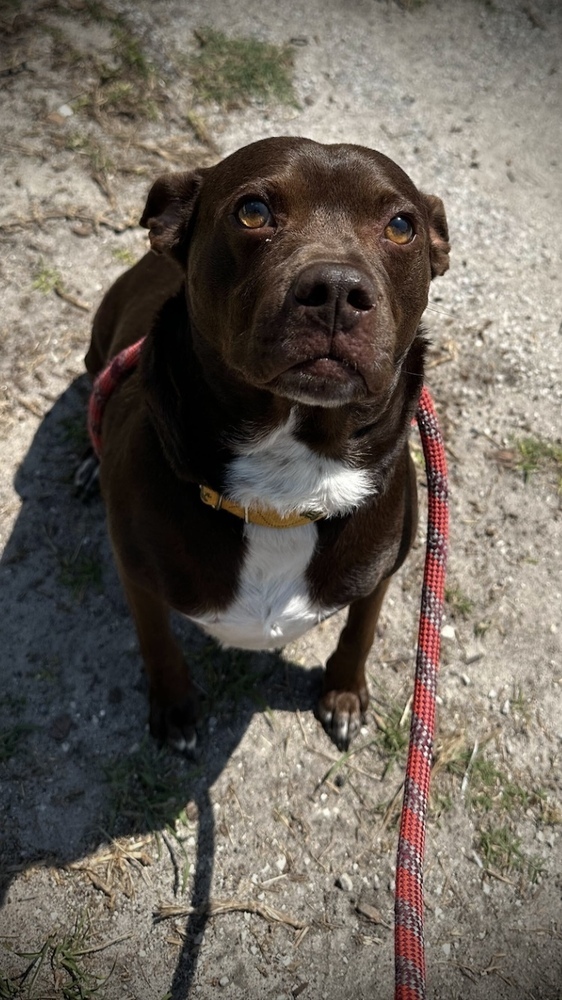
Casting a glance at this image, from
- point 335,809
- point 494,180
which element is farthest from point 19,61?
point 335,809

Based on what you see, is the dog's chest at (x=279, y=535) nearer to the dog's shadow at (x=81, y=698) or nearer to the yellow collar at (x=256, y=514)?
the yellow collar at (x=256, y=514)

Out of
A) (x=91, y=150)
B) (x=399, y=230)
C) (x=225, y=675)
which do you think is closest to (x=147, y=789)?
(x=225, y=675)

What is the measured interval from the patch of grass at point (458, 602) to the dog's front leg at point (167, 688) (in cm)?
113

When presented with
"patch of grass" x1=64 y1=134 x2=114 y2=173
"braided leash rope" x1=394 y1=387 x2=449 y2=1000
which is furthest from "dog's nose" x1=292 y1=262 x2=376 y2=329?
"patch of grass" x1=64 y1=134 x2=114 y2=173

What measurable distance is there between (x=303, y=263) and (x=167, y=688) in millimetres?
1762

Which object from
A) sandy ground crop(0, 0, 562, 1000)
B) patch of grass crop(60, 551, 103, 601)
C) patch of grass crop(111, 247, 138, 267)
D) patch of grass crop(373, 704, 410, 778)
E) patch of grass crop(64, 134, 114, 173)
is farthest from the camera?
patch of grass crop(64, 134, 114, 173)

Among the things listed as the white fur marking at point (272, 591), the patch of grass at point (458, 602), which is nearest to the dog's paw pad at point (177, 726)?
the white fur marking at point (272, 591)

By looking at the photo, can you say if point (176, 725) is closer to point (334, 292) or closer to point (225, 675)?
point (225, 675)

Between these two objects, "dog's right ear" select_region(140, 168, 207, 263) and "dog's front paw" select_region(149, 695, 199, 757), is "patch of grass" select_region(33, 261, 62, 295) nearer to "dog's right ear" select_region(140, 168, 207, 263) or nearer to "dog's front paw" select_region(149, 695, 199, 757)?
"dog's right ear" select_region(140, 168, 207, 263)

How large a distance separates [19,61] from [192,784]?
4056mm

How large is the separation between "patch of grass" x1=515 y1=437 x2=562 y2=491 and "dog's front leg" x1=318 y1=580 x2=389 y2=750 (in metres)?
1.27

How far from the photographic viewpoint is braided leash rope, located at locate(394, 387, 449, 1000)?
1.99 metres

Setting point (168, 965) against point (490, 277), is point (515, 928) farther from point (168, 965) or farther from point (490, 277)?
point (490, 277)

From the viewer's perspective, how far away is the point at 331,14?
5.27m
